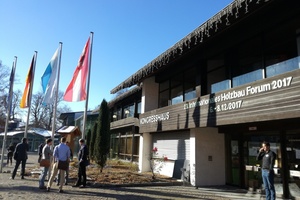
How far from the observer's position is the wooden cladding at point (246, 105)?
7.71 meters

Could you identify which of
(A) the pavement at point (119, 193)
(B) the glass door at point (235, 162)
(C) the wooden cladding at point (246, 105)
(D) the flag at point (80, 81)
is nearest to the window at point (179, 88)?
(C) the wooden cladding at point (246, 105)

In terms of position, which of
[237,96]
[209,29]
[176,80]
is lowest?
[237,96]

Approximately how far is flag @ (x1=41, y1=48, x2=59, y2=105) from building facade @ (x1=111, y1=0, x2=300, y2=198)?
444 cm

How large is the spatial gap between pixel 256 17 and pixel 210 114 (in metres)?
3.61

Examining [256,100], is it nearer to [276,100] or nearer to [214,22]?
[276,100]

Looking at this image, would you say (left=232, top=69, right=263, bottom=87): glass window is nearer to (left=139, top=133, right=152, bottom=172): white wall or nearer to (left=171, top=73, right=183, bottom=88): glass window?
(left=171, top=73, right=183, bottom=88): glass window

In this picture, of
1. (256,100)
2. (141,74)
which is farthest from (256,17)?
(141,74)

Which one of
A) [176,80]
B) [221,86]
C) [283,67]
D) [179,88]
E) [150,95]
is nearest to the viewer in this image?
[283,67]

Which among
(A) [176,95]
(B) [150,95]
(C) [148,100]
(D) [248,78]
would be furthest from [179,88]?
(D) [248,78]

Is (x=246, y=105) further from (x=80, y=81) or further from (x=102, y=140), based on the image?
(x=102, y=140)

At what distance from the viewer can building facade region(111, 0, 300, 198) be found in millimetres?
8414

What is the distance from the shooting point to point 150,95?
17.4 m

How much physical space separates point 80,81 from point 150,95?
524 cm

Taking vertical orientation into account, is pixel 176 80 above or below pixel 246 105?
above
